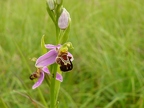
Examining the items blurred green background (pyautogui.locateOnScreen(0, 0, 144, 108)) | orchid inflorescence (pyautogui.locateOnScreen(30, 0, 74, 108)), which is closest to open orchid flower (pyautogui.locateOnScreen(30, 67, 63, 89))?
orchid inflorescence (pyautogui.locateOnScreen(30, 0, 74, 108))

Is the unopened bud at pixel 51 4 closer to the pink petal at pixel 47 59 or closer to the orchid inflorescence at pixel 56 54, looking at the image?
the orchid inflorescence at pixel 56 54

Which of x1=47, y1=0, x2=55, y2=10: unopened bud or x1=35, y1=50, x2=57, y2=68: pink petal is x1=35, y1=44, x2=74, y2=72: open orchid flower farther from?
x1=47, y1=0, x2=55, y2=10: unopened bud

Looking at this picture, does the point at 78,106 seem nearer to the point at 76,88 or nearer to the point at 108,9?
the point at 76,88

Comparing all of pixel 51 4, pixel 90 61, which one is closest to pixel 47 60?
pixel 51 4

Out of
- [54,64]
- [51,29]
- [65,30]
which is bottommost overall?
[51,29]

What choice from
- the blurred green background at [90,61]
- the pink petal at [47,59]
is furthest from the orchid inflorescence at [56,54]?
the blurred green background at [90,61]

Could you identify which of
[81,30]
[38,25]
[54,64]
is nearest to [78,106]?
[54,64]

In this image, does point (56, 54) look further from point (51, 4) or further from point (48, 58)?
point (51, 4)
